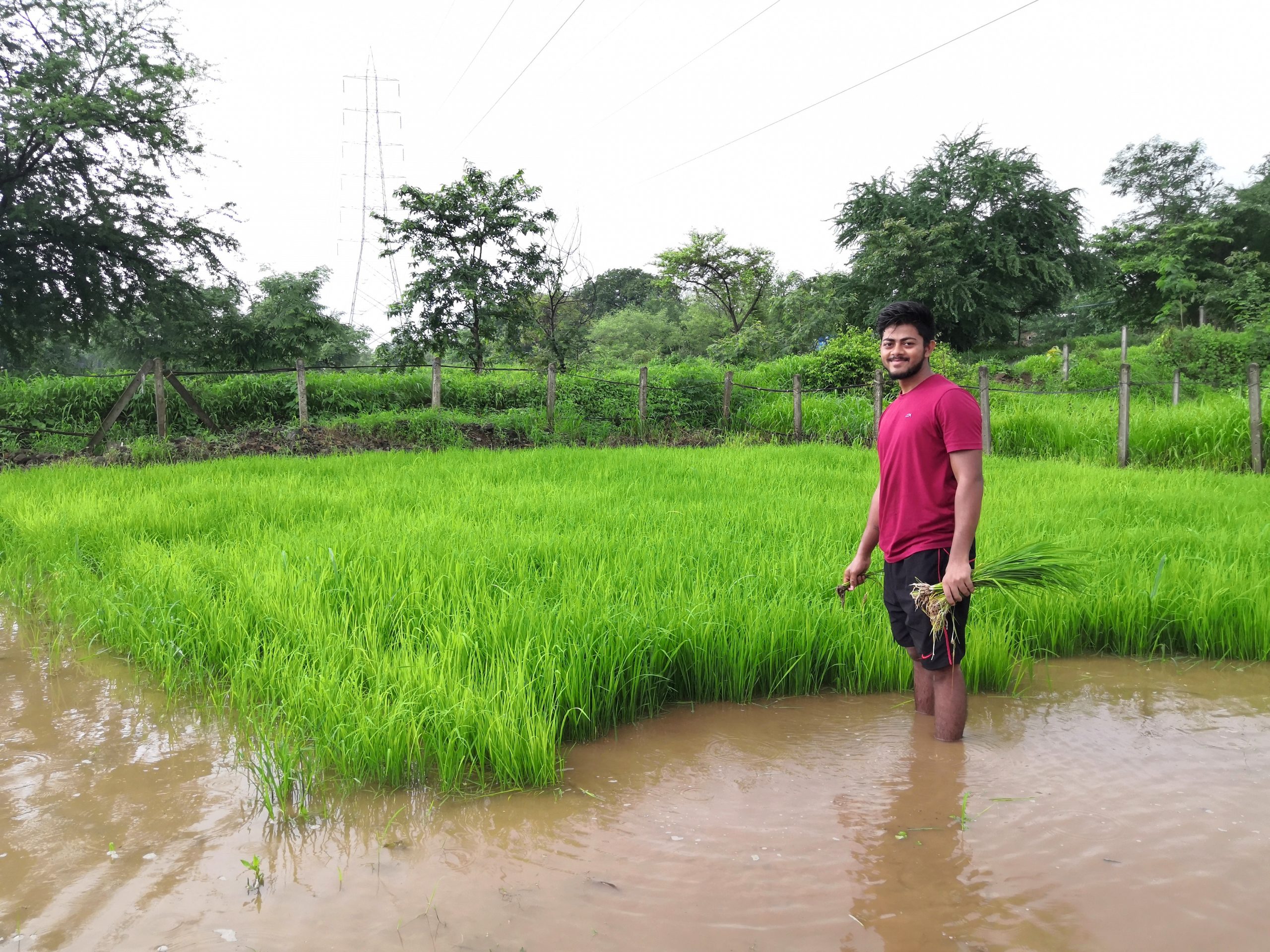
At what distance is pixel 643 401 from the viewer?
1374 cm

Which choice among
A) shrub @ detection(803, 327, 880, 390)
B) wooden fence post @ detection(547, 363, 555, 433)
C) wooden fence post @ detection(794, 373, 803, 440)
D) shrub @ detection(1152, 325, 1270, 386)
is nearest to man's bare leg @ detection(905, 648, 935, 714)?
wooden fence post @ detection(794, 373, 803, 440)

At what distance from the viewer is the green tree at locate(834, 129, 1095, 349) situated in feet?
79.2

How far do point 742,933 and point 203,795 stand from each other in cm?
166

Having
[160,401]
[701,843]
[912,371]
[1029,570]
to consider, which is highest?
[160,401]

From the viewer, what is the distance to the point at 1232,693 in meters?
3.29

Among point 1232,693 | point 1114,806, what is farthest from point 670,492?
point 1114,806

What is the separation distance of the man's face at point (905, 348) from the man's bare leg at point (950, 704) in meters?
1.01

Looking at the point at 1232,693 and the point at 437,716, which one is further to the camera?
the point at 1232,693

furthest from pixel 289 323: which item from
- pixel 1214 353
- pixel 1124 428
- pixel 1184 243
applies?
pixel 1184 243

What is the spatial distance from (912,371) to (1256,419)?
8.41 m

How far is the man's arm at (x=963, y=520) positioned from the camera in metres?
2.43

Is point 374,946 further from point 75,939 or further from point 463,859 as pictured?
point 75,939

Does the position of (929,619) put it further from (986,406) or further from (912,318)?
(986,406)

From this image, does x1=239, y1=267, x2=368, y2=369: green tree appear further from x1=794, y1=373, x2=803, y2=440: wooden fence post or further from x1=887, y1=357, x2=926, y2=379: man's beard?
x1=887, y1=357, x2=926, y2=379: man's beard
